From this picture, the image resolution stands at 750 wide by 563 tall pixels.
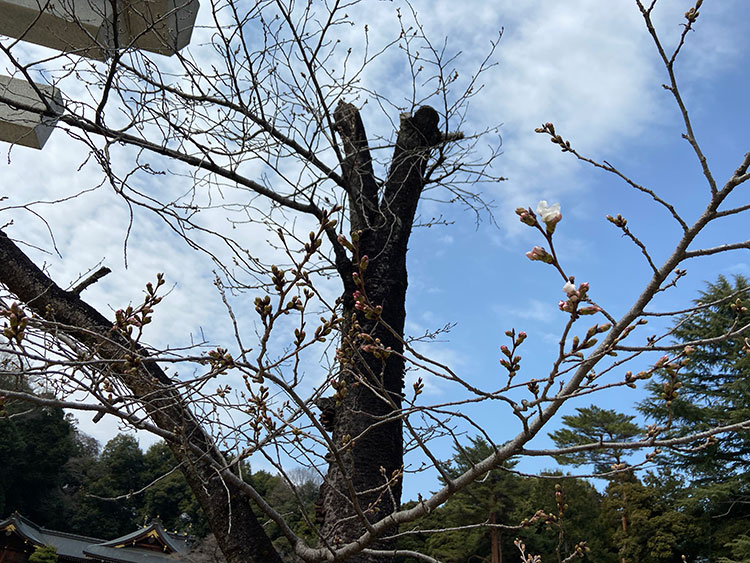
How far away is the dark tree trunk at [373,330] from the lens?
2.15 m

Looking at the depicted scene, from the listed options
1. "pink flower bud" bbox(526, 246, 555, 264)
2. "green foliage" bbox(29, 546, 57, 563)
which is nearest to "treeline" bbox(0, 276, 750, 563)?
"green foliage" bbox(29, 546, 57, 563)

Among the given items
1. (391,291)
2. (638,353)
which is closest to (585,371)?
(638,353)

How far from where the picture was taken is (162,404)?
2.23 metres

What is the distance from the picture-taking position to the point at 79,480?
21.8m

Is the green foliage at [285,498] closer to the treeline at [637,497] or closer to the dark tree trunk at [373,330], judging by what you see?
the treeline at [637,497]

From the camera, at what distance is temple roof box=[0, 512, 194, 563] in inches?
610

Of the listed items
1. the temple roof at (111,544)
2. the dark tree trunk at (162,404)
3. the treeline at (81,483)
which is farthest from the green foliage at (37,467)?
the dark tree trunk at (162,404)

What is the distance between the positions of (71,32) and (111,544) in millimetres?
16745

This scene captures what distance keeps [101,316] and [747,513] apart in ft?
46.5

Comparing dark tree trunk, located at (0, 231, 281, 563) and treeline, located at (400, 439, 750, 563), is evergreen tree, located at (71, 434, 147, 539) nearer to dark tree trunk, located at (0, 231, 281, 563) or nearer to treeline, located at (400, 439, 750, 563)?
treeline, located at (400, 439, 750, 563)

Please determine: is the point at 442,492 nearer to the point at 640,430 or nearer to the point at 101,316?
the point at 101,316

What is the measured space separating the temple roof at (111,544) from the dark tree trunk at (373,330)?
16.0 m

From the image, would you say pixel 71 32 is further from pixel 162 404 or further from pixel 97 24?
pixel 162 404

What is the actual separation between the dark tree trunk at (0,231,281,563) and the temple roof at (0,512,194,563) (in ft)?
52.2
